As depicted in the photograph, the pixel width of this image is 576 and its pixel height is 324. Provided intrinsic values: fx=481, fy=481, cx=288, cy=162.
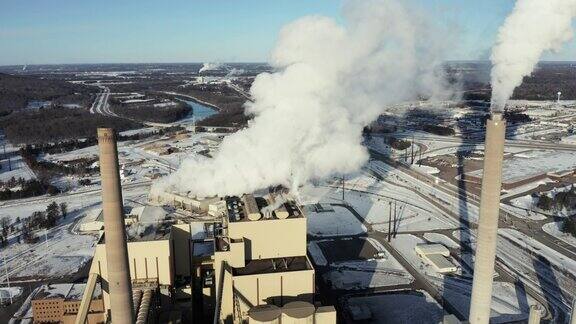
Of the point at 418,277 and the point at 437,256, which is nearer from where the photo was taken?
the point at 418,277

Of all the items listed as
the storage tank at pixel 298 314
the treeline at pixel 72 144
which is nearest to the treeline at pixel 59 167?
the treeline at pixel 72 144

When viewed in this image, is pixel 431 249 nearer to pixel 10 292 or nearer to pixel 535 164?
pixel 10 292

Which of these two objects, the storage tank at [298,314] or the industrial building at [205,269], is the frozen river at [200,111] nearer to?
the industrial building at [205,269]

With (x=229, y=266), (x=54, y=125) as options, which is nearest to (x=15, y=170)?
(x=54, y=125)

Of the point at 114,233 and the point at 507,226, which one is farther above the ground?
the point at 114,233

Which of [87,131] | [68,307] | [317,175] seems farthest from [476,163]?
[87,131]

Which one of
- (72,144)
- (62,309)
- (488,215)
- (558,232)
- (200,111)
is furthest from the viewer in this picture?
(200,111)
